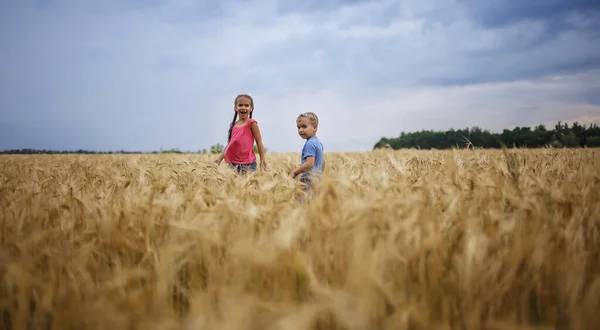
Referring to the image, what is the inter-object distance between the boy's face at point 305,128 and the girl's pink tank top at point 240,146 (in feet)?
4.05

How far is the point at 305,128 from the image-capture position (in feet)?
14.7

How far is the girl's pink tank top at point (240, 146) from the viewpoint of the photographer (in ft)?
17.9

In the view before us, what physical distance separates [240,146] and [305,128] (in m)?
1.46

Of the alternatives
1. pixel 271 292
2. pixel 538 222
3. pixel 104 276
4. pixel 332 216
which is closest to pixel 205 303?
pixel 271 292

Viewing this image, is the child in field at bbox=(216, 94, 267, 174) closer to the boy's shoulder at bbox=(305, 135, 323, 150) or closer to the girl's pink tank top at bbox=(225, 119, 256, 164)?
the girl's pink tank top at bbox=(225, 119, 256, 164)

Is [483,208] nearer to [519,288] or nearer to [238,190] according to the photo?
[519,288]

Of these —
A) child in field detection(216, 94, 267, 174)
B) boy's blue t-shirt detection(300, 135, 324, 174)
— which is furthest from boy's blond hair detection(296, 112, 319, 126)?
child in field detection(216, 94, 267, 174)

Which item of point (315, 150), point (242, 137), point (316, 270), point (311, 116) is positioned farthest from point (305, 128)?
point (316, 270)

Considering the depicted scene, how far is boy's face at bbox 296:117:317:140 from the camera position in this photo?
4.48 meters

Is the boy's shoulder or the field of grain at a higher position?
the boy's shoulder

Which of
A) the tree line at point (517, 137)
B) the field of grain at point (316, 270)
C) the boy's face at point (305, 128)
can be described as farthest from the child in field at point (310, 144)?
the tree line at point (517, 137)


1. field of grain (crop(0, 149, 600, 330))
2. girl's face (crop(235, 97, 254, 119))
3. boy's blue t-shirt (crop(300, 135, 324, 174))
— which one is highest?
girl's face (crop(235, 97, 254, 119))

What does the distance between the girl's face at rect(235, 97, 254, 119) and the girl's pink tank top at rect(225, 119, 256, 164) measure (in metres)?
0.15

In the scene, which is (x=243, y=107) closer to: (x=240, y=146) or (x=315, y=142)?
(x=240, y=146)
